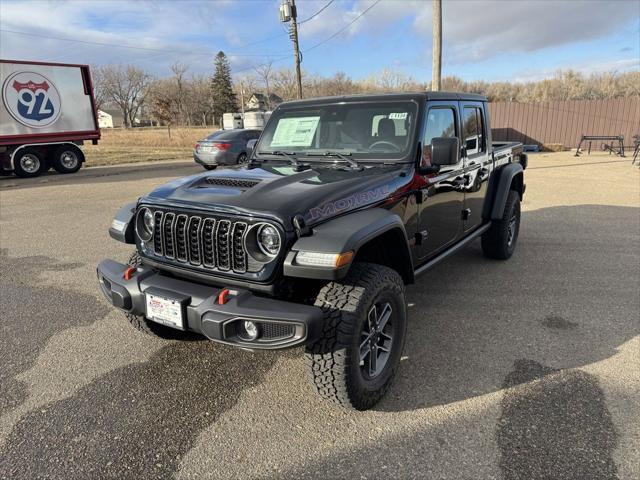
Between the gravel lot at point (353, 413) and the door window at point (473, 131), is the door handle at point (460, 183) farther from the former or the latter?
the gravel lot at point (353, 413)

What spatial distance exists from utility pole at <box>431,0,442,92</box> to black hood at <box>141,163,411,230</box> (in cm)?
1016

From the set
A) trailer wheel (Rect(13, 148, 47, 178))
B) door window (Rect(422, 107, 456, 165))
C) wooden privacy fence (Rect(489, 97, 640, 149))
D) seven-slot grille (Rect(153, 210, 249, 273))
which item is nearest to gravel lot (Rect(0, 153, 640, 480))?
seven-slot grille (Rect(153, 210, 249, 273))

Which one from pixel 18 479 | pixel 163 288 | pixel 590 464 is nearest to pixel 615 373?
pixel 590 464

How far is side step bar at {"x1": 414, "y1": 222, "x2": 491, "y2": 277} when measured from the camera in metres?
3.58

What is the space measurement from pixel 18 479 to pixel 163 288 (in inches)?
44.9

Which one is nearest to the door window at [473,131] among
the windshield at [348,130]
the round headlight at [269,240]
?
the windshield at [348,130]

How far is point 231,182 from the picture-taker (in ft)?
9.98

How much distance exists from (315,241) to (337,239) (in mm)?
118

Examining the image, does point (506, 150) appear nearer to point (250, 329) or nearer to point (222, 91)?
point (250, 329)

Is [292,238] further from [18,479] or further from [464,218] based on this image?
[464,218]

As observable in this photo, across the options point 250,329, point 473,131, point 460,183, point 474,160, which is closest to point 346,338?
point 250,329

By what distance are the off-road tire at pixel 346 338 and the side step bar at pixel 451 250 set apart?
2.94ft

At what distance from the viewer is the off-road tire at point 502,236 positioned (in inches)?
204

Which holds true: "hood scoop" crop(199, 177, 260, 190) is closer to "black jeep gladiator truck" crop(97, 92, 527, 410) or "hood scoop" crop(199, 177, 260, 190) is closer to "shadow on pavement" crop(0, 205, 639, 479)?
"black jeep gladiator truck" crop(97, 92, 527, 410)
